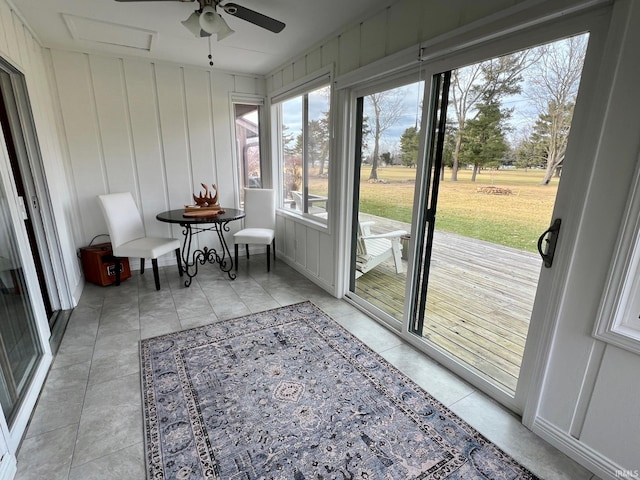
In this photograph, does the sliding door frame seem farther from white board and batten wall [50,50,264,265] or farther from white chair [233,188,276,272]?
white board and batten wall [50,50,264,265]

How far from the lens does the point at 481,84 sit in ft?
6.07

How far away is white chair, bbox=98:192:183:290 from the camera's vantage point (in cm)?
324

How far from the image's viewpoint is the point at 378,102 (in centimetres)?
257

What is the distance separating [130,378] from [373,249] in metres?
2.27

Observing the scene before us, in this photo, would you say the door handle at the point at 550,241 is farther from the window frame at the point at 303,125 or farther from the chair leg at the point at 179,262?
the chair leg at the point at 179,262

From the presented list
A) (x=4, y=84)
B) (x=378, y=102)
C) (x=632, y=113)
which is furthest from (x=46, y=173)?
(x=632, y=113)

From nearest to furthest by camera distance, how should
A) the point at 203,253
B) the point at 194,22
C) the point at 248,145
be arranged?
the point at 194,22 < the point at 203,253 < the point at 248,145

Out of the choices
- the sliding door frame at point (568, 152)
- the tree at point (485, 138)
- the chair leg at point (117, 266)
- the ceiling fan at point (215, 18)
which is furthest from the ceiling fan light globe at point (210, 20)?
the chair leg at point (117, 266)

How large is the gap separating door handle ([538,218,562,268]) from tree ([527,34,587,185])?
274 mm

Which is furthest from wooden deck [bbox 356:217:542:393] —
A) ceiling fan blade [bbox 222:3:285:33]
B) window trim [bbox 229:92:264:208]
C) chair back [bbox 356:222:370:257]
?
window trim [bbox 229:92:264:208]

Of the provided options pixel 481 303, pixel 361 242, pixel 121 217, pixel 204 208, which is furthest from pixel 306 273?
pixel 121 217

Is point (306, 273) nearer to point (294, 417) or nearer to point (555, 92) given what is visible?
point (294, 417)

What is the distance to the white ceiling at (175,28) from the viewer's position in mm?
2264

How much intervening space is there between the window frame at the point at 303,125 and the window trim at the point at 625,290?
2.19 m
